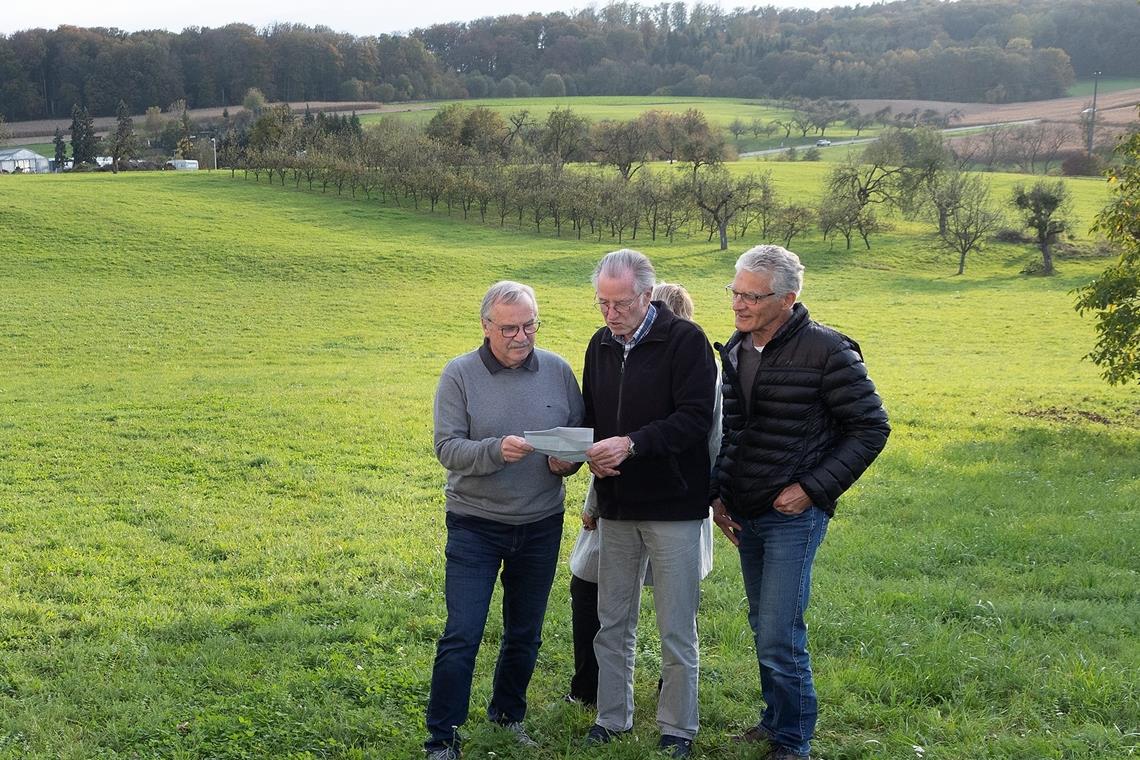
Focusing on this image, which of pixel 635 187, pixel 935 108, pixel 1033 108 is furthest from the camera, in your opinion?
pixel 935 108

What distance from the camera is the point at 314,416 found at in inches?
599

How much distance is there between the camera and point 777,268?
4.49m

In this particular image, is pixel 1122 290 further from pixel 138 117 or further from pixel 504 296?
pixel 138 117

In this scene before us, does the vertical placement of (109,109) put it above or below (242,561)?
above

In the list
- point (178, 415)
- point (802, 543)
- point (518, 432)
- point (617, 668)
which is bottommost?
point (178, 415)

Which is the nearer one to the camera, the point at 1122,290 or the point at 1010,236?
the point at 1122,290

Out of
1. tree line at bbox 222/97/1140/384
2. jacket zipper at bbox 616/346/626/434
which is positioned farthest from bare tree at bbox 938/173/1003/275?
jacket zipper at bbox 616/346/626/434

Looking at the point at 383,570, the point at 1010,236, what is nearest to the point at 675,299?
the point at 383,570

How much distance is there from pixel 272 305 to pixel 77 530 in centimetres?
2480

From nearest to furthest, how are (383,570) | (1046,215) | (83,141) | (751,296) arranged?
(751,296)
(383,570)
(1046,215)
(83,141)

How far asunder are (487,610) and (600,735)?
2.99ft

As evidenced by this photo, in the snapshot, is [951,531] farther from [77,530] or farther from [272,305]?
[272,305]

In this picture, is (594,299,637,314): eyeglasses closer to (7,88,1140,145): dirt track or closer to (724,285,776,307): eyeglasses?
(724,285,776,307): eyeglasses

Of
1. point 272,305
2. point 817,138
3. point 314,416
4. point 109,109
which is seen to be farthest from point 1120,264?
point 109,109
